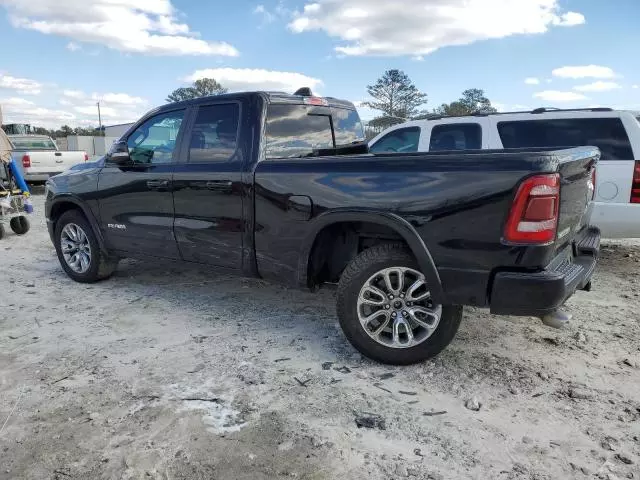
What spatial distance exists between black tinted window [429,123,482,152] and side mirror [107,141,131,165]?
4.02 m

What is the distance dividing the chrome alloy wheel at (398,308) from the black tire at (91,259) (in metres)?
3.25

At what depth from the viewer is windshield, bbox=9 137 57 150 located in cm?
1407

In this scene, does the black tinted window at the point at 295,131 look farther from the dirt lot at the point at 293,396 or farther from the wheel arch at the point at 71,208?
the wheel arch at the point at 71,208

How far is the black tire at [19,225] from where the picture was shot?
8633 millimetres

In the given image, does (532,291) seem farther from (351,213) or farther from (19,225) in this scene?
(19,225)

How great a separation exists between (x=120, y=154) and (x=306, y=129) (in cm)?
180

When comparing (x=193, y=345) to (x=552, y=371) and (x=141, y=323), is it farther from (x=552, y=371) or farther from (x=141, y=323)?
(x=552, y=371)

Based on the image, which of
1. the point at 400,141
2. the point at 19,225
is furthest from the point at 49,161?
the point at 400,141

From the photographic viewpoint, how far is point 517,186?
284 cm

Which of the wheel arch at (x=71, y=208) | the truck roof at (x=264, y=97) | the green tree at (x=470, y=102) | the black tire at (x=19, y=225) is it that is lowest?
the black tire at (x=19, y=225)

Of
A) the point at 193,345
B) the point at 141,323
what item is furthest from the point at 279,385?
the point at 141,323

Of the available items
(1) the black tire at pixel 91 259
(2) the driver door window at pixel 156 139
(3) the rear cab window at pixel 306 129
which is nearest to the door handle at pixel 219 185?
(3) the rear cab window at pixel 306 129

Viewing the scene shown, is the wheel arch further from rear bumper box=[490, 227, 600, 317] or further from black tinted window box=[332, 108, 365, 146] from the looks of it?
rear bumper box=[490, 227, 600, 317]

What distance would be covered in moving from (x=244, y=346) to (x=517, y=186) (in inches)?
88.5
